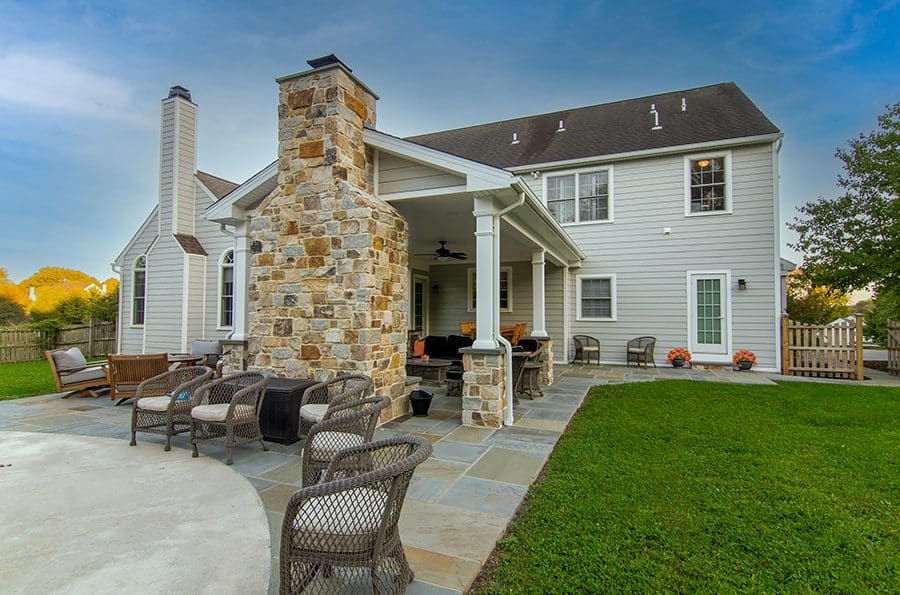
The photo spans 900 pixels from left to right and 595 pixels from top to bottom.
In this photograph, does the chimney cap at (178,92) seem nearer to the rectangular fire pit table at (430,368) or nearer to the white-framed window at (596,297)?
the rectangular fire pit table at (430,368)

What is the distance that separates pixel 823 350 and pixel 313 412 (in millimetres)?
10521

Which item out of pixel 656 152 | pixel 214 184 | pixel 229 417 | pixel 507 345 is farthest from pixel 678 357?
pixel 214 184

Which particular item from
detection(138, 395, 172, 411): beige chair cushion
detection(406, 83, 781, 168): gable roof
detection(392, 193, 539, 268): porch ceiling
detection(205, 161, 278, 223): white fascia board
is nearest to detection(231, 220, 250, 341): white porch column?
detection(205, 161, 278, 223): white fascia board

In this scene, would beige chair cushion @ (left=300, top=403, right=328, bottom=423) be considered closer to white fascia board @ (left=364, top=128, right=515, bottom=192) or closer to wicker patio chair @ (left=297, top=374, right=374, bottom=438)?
wicker patio chair @ (left=297, top=374, right=374, bottom=438)

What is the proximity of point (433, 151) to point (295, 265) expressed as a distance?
221cm

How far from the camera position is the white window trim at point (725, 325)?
9.93 m

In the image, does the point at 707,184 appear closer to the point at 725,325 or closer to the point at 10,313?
the point at 725,325

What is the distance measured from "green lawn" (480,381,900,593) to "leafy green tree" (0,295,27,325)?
24790 millimetres

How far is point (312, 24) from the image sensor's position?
893 centimetres

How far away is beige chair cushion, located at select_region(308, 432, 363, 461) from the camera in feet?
9.12

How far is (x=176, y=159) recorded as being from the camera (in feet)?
35.5

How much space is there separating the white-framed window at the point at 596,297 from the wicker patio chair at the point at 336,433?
9.20 metres

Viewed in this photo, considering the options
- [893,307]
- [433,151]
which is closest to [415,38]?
[433,151]

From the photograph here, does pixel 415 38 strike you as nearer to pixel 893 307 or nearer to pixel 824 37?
pixel 824 37
